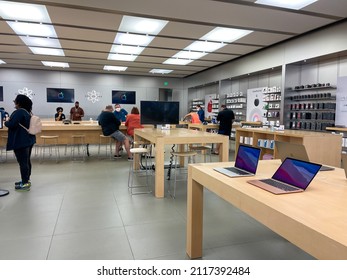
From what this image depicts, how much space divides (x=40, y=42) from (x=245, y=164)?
7.68 metres

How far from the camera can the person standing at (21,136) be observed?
3.93m

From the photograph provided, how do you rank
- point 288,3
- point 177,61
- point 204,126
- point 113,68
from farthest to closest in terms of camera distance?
point 113,68 < point 177,61 < point 204,126 < point 288,3

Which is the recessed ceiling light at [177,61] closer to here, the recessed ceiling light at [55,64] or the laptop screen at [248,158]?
the recessed ceiling light at [55,64]

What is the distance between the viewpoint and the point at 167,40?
286 inches

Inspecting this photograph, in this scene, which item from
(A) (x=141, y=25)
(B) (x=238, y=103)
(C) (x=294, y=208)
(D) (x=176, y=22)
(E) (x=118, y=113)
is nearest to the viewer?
(C) (x=294, y=208)

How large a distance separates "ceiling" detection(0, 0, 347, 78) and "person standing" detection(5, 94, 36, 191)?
209 centimetres

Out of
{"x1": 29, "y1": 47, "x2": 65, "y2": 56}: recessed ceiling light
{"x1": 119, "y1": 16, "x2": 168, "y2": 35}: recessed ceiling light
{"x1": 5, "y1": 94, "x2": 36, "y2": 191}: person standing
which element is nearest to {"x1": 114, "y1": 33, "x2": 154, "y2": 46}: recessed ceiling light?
{"x1": 119, "y1": 16, "x2": 168, "y2": 35}: recessed ceiling light

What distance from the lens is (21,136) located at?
13.1ft

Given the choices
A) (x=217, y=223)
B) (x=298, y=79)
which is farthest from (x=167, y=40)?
(x=217, y=223)

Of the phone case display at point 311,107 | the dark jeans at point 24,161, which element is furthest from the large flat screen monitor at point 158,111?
the phone case display at point 311,107

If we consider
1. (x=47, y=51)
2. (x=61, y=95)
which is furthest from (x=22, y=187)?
(x=61, y=95)

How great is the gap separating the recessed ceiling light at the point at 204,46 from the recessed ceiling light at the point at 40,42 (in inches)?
153

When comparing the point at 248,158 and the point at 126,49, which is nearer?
the point at 248,158

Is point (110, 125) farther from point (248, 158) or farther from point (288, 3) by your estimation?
point (248, 158)
